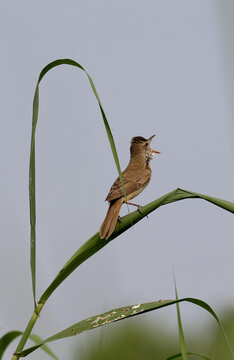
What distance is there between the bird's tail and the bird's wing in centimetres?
4

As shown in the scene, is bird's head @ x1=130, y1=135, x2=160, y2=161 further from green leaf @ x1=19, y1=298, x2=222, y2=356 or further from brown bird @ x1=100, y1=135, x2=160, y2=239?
green leaf @ x1=19, y1=298, x2=222, y2=356

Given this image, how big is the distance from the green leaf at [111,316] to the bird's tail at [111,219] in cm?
→ 21

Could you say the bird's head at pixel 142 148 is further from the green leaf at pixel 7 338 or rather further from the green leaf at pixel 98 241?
the green leaf at pixel 7 338

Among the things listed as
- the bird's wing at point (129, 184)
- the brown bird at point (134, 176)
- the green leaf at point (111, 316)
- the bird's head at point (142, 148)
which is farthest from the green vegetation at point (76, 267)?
the bird's head at point (142, 148)

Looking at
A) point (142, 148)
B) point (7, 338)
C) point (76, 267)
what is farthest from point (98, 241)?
point (142, 148)

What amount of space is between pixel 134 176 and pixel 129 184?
126 mm

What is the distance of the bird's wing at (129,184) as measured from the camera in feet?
10.6

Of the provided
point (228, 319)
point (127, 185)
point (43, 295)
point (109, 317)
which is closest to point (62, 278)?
point (43, 295)

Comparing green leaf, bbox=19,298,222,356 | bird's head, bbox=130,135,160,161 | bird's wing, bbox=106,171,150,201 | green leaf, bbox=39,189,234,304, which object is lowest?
green leaf, bbox=19,298,222,356

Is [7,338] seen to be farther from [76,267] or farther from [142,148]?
[142,148]

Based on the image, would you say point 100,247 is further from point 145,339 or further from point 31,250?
point 145,339

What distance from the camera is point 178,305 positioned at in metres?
1.49

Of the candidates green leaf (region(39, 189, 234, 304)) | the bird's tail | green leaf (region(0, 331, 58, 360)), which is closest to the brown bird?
the bird's tail

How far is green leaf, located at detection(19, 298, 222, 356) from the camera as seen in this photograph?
1631 millimetres
